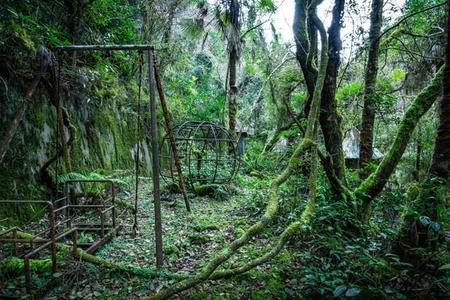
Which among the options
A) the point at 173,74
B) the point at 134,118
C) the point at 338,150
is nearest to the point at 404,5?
the point at 338,150

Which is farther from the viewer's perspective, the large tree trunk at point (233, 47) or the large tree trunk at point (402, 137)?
the large tree trunk at point (233, 47)

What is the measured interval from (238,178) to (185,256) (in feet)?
14.8

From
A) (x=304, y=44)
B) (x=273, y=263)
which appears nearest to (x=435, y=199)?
(x=273, y=263)

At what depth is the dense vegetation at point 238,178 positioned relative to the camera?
3.26 meters

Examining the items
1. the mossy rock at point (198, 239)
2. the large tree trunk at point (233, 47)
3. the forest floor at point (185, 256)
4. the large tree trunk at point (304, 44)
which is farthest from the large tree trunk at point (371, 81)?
the large tree trunk at point (233, 47)

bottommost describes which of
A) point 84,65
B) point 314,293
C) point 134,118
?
point 314,293

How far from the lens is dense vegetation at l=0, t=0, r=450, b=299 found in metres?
3.26

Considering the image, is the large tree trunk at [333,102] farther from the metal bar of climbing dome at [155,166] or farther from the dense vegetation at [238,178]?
the metal bar of climbing dome at [155,166]

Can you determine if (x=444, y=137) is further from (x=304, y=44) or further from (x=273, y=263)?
(x=304, y=44)

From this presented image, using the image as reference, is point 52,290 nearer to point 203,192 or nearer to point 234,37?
point 203,192

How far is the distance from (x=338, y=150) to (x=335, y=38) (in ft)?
5.57

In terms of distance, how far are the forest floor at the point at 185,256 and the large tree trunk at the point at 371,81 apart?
219cm

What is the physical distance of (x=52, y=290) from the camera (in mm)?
3084

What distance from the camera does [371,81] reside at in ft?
18.5
